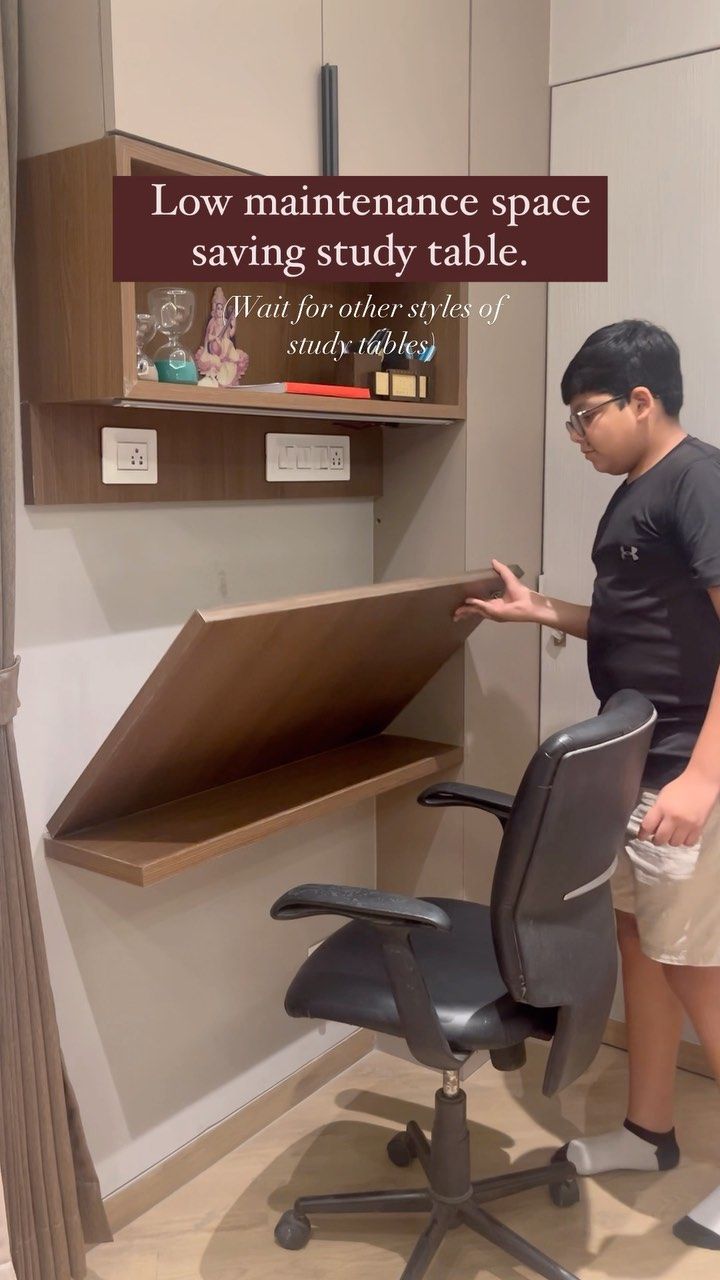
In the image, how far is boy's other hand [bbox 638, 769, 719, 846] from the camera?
1744 millimetres

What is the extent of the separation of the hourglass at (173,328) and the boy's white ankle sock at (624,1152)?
1629mm

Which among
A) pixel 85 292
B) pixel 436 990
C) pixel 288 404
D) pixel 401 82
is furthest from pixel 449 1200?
pixel 401 82

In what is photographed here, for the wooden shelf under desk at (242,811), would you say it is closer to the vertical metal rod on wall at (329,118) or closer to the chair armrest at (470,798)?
the chair armrest at (470,798)

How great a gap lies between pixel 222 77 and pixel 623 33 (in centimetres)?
115

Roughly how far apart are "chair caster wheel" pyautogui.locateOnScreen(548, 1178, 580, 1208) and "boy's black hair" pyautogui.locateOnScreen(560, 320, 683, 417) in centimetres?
143

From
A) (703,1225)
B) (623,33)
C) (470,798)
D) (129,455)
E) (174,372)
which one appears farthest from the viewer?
(623,33)

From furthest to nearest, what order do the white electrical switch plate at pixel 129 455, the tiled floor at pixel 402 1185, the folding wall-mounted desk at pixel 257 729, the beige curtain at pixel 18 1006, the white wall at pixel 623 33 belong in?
the white wall at pixel 623 33 < the tiled floor at pixel 402 1185 < the white electrical switch plate at pixel 129 455 < the folding wall-mounted desk at pixel 257 729 < the beige curtain at pixel 18 1006

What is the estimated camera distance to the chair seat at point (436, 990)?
62.6 inches

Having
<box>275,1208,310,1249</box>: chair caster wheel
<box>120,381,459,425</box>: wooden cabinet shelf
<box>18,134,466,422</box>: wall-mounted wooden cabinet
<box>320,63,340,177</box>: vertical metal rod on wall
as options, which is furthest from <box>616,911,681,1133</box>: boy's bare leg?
<box>320,63,340,177</box>: vertical metal rod on wall

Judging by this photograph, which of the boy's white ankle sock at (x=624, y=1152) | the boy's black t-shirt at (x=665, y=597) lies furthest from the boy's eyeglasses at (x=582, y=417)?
the boy's white ankle sock at (x=624, y=1152)

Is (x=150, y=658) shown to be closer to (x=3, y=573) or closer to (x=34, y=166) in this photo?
(x=3, y=573)

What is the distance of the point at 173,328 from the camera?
5.74 feet

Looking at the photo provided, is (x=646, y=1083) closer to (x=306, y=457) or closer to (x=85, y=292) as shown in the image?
(x=306, y=457)

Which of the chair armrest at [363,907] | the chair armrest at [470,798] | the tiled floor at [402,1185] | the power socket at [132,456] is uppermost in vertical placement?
the power socket at [132,456]
